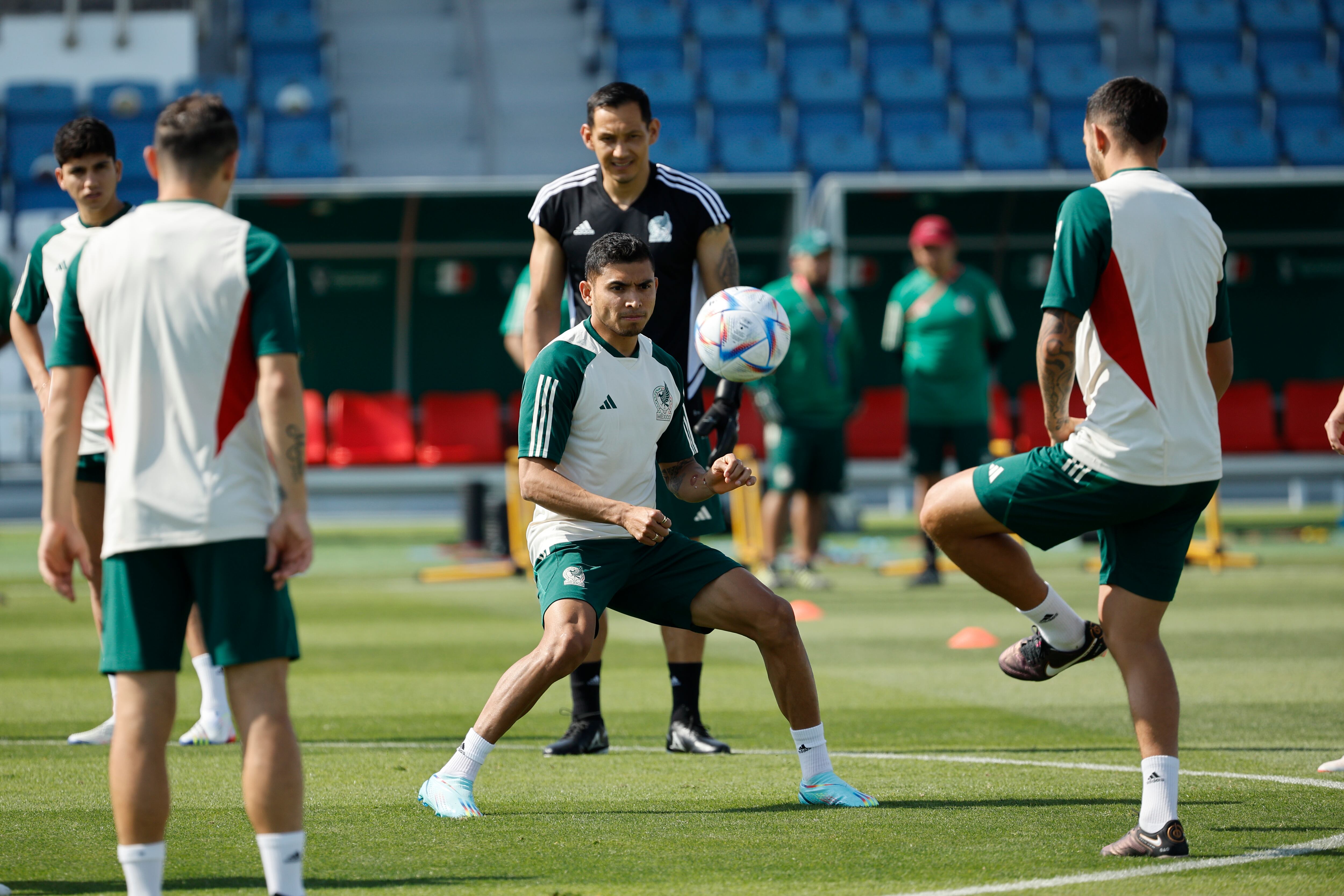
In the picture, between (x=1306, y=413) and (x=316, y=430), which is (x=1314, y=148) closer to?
(x=1306, y=413)

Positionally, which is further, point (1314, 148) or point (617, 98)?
point (1314, 148)

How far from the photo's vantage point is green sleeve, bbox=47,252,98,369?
3.65m

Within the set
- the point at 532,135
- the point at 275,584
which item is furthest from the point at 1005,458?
the point at 532,135

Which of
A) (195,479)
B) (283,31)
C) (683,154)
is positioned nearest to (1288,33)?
(683,154)

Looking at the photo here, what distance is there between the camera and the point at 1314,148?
24703 mm

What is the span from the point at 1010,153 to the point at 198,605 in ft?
73.1

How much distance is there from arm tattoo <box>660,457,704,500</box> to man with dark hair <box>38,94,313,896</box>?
1.98 meters

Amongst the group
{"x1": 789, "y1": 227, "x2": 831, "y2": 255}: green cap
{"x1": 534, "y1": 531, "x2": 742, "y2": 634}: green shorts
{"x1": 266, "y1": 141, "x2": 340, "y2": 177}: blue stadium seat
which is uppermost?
{"x1": 266, "y1": 141, "x2": 340, "y2": 177}: blue stadium seat

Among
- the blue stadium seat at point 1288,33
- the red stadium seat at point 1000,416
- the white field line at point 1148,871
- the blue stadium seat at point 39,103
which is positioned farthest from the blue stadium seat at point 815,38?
the white field line at point 1148,871

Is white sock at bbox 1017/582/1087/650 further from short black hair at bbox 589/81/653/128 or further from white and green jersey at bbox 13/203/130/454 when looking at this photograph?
white and green jersey at bbox 13/203/130/454

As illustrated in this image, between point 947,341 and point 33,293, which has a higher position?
point 947,341

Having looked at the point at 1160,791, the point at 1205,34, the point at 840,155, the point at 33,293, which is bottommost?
the point at 1160,791

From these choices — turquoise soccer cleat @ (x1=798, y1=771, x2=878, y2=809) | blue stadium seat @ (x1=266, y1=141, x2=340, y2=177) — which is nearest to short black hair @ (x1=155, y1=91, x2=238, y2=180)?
turquoise soccer cleat @ (x1=798, y1=771, x2=878, y2=809)

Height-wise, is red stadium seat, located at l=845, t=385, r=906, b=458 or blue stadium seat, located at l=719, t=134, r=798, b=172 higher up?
blue stadium seat, located at l=719, t=134, r=798, b=172
